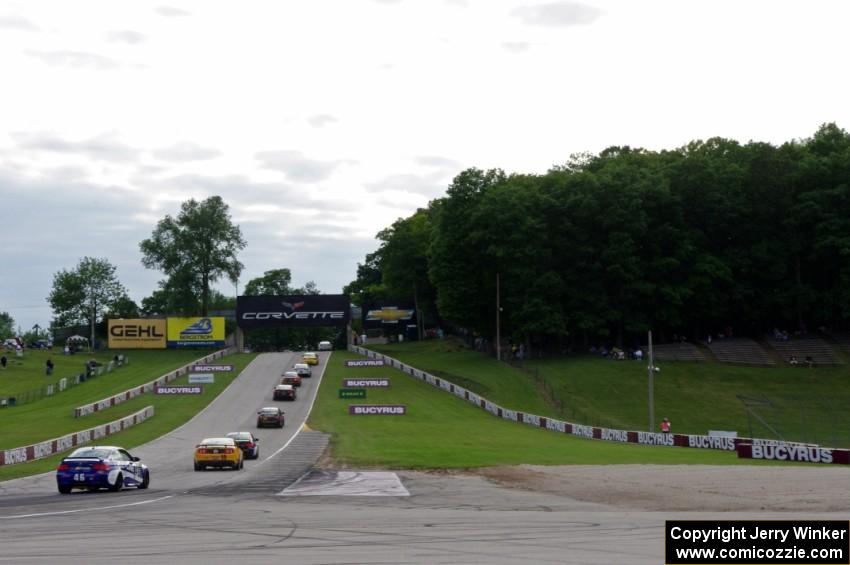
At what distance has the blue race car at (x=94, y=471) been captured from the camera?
29109mm

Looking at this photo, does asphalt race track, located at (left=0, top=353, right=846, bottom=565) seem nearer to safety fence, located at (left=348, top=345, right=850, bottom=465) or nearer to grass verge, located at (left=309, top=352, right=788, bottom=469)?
grass verge, located at (left=309, top=352, right=788, bottom=469)

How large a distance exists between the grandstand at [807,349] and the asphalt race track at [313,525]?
2317 inches

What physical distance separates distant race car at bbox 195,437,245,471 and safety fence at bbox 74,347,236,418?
99.6 ft

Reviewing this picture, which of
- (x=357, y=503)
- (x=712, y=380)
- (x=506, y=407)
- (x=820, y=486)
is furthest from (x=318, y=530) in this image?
(x=712, y=380)

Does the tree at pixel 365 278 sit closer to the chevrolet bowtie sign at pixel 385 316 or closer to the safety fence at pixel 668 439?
the chevrolet bowtie sign at pixel 385 316

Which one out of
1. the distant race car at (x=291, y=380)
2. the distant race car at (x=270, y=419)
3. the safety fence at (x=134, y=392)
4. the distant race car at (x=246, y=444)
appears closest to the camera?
the distant race car at (x=246, y=444)

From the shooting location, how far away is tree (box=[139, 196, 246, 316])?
428 feet

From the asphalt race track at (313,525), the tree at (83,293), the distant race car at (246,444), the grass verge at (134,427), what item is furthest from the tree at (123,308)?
the asphalt race track at (313,525)

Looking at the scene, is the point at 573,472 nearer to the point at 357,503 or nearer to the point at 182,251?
the point at 357,503

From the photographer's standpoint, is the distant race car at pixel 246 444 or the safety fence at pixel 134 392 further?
the safety fence at pixel 134 392

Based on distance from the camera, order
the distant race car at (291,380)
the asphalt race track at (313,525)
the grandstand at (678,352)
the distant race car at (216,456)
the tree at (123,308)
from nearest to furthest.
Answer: the asphalt race track at (313,525) → the distant race car at (216,456) → the distant race car at (291,380) → the grandstand at (678,352) → the tree at (123,308)

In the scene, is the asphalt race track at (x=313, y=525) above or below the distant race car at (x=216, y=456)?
above

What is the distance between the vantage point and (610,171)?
9675 cm

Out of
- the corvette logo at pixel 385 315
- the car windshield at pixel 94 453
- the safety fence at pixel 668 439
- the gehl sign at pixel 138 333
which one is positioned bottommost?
the safety fence at pixel 668 439
